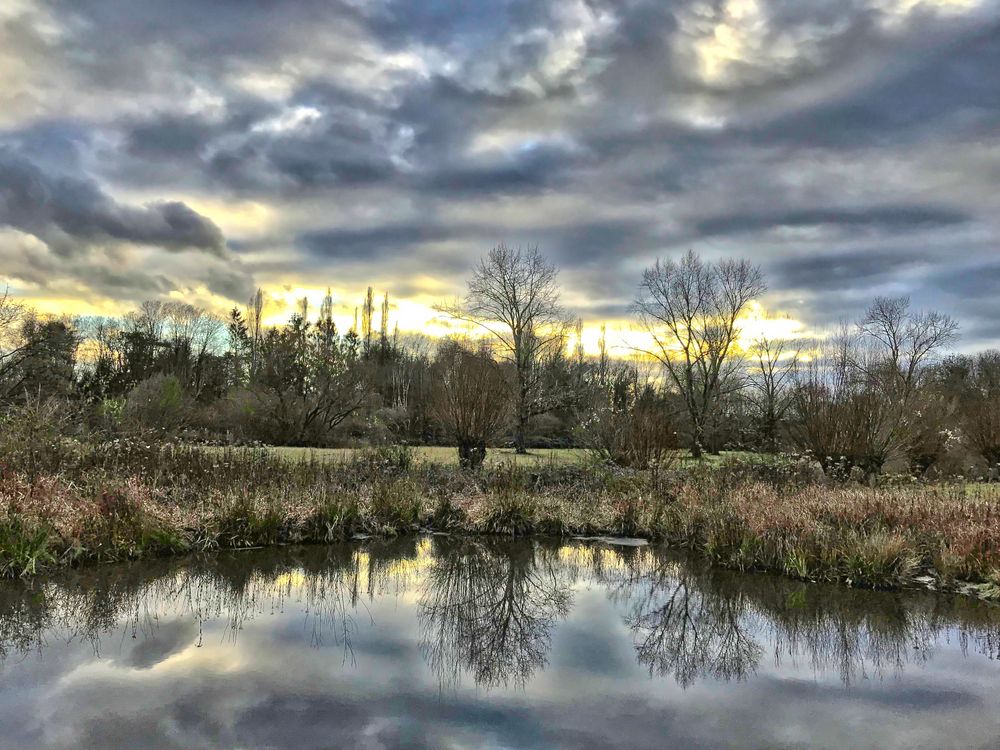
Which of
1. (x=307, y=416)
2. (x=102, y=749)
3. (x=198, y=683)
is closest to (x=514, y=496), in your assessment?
(x=198, y=683)

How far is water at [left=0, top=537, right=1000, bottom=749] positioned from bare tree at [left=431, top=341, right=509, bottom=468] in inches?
322

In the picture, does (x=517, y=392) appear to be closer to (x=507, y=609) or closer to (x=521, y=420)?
(x=521, y=420)

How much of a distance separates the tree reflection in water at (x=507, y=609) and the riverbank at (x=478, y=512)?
1.82 feet

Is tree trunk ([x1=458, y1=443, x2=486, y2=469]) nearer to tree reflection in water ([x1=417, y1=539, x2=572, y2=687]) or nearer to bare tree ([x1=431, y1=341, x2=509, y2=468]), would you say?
bare tree ([x1=431, y1=341, x2=509, y2=468])

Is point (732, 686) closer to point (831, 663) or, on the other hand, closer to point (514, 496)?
point (831, 663)

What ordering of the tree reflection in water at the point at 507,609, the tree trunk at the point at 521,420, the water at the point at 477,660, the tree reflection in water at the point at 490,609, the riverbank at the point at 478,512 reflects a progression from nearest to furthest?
the water at the point at 477,660 → the tree reflection in water at the point at 490,609 → the tree reflection in water at the point at 507,609 → the riverbank at the point at 478,512 → the tree trunk at the point at 521,420

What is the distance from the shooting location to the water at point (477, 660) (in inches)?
195

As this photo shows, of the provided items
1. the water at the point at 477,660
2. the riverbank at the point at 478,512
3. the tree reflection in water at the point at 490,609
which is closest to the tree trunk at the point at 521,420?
the riverbank at the point at 478,512

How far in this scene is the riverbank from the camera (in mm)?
9648

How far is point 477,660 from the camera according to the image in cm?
650

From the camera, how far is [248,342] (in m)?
46.3

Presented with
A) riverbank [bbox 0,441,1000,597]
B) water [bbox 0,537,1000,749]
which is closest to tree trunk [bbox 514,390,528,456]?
riverbank [bbox 0,441,1000,597]

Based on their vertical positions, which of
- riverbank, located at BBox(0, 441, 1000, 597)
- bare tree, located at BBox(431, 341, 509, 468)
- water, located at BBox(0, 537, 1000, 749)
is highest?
bare tree, located at BBox(431, 341, 509, 468)

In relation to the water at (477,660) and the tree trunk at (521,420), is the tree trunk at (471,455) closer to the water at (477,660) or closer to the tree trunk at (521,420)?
the water at (477,660)
